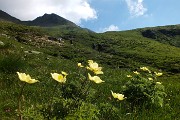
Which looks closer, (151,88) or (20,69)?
(151,88)

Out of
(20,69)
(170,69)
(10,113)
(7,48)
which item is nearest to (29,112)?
(10,113)

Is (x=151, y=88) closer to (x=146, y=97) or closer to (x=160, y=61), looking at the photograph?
(x=146, y=97)

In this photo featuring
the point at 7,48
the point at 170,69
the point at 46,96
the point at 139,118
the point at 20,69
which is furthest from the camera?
the point at 170,69

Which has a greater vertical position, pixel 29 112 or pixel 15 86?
pixel 29 112

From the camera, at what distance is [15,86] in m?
12.6

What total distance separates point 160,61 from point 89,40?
1854 inches

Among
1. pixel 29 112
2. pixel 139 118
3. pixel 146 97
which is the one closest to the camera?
pixel 29 112

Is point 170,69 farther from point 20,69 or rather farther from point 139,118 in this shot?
point 139,118

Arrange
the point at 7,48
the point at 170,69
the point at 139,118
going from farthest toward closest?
the point at 170,69
the point at 7,48
the point at 139,118

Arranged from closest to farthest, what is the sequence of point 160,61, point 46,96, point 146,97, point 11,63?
point 146,97
point 46,96
point 11,63
point 160,61

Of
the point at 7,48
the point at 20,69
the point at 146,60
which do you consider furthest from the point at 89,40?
the point at 20,69

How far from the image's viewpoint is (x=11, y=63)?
16.0 m

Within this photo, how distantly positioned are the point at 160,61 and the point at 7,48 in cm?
7580

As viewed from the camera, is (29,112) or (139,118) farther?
(139,118)
